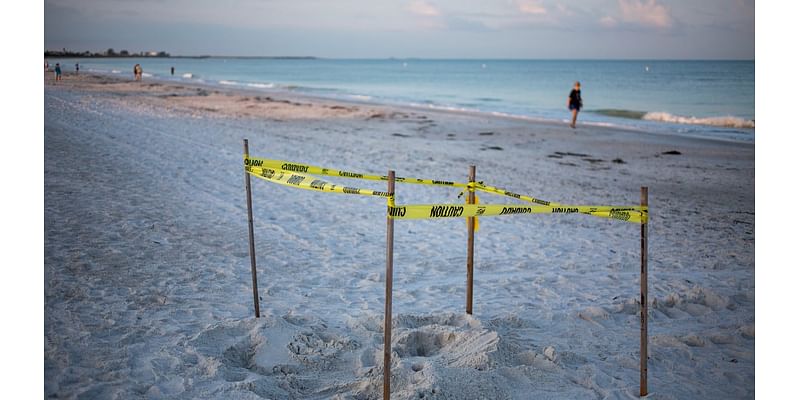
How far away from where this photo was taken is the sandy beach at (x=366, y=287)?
3.76 meters

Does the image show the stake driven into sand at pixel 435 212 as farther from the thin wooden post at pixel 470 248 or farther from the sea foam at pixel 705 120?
the sea foam at pixel 705 120

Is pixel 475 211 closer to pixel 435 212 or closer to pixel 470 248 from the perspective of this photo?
pixel 435 212

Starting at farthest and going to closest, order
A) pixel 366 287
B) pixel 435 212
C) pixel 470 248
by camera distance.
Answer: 1. pixel 366 287
2. pixel 470 248
3. pixel 435 212

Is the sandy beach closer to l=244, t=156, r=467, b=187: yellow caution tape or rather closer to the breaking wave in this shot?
l=244, t=156, r=467, b=187: yellow caution tape

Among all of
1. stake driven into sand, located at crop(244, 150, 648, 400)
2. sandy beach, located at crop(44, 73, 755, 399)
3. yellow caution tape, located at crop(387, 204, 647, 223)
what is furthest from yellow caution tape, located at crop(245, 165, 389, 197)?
sandy beach, located at crop(44, 73, 755, 399)

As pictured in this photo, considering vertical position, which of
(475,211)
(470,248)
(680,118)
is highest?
(680,118)

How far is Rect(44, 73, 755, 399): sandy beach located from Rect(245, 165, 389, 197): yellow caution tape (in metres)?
1.07

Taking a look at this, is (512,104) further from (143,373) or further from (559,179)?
(143,373)

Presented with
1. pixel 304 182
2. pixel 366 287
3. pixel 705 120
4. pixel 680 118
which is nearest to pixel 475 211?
pixel 304 182

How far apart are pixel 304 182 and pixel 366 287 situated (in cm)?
182

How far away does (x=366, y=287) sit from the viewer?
5496 mm

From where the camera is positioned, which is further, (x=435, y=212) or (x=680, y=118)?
(x=680, y=118)

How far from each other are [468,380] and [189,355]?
1.85 m

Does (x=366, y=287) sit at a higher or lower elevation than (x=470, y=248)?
lower
